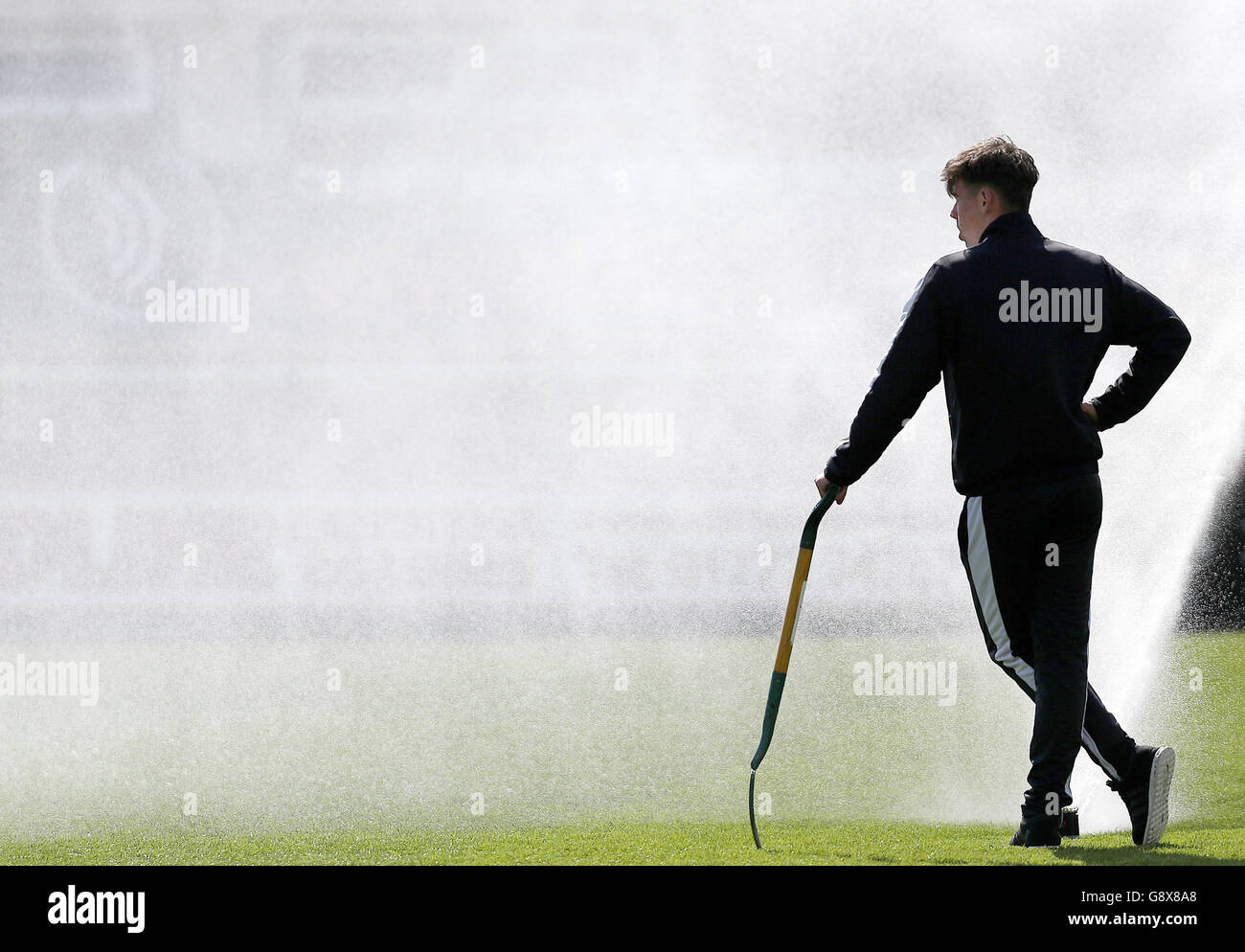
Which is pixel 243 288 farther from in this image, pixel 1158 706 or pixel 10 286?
pixel 1158 706

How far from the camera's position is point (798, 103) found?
35.9 feet

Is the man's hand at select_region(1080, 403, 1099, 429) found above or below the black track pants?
above

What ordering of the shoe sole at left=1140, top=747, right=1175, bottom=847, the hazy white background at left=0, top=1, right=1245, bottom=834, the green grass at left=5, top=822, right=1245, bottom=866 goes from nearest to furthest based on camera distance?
the green grass at left=5, top=822, right=1245, bottom=866, the shoe sole at left=1140, top=747, right=1175, bottom=847, the hazy white background at left=0, top=1, right=1245, bottom=834

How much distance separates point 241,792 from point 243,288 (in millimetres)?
8823

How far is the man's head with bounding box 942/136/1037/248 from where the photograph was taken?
10.1ft

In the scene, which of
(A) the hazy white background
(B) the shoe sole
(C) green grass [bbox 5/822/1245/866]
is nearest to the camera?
(C) green grass [bbox 5/822/1245/866]

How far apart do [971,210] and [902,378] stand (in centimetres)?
44

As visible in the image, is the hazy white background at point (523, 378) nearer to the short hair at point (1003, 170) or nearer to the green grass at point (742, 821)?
the green grass at point (742, 821)

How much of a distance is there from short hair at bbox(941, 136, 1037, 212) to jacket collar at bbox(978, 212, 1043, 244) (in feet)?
0.07

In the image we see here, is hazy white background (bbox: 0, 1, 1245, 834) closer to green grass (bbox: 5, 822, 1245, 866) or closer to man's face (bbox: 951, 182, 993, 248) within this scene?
green grass (bbox: 5, 822, 1245, 866)

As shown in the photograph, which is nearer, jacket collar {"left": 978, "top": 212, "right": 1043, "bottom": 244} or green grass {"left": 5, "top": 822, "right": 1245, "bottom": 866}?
green grass {"left": 5, "top": 822, "right": 1245, "bottom": 866}

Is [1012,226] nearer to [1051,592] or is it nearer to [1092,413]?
[1092,413]

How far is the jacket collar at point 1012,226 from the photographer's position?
10.1ft

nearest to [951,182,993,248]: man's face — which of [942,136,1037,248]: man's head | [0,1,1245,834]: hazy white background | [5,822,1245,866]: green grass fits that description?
[942,136,1037,248]: man's head
